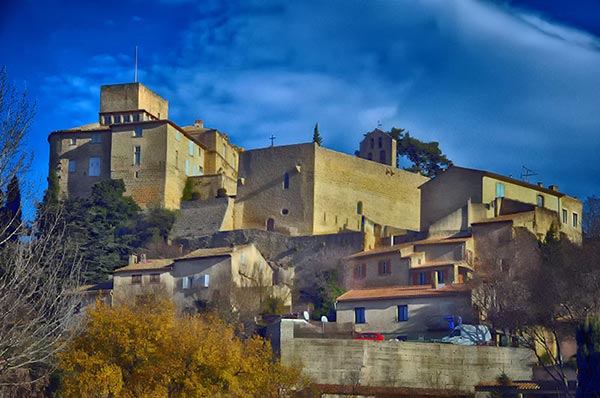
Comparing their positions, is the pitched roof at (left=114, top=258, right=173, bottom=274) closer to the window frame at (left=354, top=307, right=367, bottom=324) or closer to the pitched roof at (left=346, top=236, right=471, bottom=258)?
the pitched roof at (left=346, top=236, right=471, bottom=258)

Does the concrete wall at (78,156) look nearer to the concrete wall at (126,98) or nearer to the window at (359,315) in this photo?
the concrete wall at (126,98)

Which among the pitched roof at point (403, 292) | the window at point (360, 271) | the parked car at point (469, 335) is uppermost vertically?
the window at point (360, 271)

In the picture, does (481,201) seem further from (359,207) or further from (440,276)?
(359,207)

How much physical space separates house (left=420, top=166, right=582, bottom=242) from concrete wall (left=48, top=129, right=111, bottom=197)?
28.2 metres

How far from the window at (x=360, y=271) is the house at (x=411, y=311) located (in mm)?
6506

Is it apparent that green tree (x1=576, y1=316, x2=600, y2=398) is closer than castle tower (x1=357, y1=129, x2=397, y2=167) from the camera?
Yes

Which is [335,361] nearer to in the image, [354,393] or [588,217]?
[354,393]

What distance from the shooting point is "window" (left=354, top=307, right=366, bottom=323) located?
50.3 m

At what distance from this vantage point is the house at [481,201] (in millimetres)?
59656

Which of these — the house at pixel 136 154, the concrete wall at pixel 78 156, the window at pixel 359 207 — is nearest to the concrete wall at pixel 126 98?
the house at pixel 136 154

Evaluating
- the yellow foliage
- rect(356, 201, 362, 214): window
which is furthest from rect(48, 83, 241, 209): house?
the yellow foliage

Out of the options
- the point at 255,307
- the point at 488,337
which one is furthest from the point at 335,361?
the point at 255,307

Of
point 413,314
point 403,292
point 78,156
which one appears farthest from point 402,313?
point 78,156

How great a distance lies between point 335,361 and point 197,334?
211 inches
